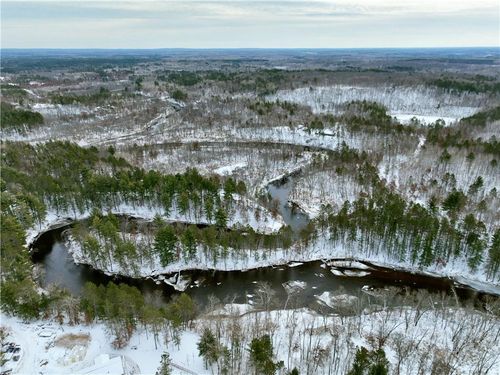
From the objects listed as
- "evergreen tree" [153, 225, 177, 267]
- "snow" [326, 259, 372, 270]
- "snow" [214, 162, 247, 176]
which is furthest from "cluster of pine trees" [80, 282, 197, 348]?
"snow" [214, 162, 247, 176]

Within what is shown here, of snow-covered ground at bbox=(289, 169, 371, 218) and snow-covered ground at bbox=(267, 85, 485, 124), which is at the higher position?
snow-covered ground at bbox=(267, 85, 485, 124)

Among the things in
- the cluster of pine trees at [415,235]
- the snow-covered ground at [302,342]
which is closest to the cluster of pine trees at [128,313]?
the snow-covered ground at [302,342]

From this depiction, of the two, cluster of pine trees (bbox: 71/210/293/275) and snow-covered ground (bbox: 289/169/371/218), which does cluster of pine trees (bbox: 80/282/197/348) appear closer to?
cluster of pine trees (bbox: 71/210/293/275)

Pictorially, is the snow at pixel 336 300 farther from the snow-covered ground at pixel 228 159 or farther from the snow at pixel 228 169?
the snow at pixel 228 169

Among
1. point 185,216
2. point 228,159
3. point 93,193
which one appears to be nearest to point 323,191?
point 185,216

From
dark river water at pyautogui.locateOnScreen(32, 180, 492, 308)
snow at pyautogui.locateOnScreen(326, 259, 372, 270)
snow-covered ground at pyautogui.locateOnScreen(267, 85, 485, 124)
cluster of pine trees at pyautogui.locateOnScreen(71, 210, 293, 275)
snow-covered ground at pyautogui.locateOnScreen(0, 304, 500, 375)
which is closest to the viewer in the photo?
snow-covered ground at pyautogui.locateOnScreen(0, 304, 500, 375)

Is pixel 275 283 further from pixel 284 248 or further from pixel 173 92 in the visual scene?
pixel 173 92
